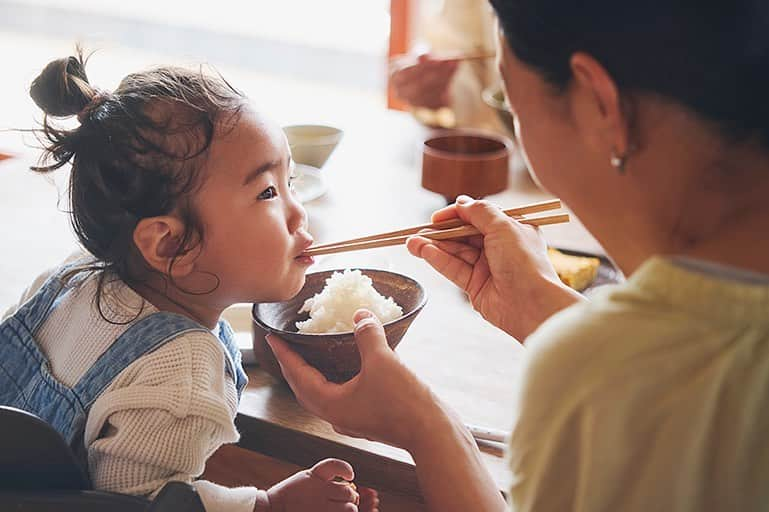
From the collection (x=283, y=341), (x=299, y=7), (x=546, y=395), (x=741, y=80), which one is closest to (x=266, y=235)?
(x=283, y=341)

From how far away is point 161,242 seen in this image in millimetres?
1232

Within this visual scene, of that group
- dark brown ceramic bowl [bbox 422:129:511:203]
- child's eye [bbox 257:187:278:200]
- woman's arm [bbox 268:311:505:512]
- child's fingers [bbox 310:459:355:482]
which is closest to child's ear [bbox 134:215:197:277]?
child's eye [bbox 257:187:278:200]

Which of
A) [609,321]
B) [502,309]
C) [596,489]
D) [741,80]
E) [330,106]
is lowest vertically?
[330,106]

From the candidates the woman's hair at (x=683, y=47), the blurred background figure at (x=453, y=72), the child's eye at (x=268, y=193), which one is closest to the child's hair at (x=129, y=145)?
the child's eye at (x=268, y=193)

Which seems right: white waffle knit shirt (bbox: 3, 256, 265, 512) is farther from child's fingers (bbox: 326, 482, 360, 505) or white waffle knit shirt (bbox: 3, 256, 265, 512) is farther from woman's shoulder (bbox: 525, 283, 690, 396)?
woman's shoulder (bbox: 525, 283, 690, 396)

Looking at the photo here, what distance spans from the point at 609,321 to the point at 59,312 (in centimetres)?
89

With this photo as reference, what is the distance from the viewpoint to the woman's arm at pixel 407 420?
1109mm

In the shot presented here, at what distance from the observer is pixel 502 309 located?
1449 mm

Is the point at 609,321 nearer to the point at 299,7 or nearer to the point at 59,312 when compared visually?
the point at 59,312

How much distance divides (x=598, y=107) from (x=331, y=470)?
2.34 feet

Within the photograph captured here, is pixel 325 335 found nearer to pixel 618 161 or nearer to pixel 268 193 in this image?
pixel 268 193

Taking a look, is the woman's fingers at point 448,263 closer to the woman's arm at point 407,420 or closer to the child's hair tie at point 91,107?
the woman's arm at point 407,420

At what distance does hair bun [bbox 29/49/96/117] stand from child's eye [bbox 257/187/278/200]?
0.97ft

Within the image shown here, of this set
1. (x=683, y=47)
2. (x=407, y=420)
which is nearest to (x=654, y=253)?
(x=683, y=47)
